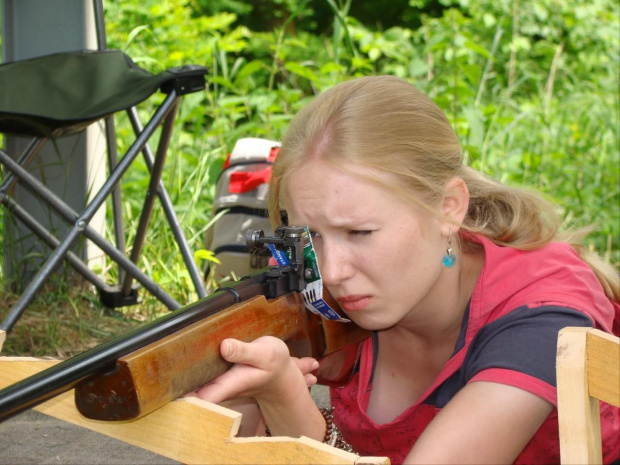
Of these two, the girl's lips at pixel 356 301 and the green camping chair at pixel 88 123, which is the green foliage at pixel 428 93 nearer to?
the green camping chair at pixel 88 123

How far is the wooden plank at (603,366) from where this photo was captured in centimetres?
104

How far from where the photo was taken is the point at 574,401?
41.8 inches

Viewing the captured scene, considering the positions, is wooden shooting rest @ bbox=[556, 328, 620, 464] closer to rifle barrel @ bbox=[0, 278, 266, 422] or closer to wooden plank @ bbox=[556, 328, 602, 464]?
wooden plank @ bbox=[556, 328, 602, 464]

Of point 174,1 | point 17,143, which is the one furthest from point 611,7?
point 17,143

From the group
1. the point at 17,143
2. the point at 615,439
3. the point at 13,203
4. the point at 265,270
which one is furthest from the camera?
the point at 17,143

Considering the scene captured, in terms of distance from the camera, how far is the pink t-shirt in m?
1.53

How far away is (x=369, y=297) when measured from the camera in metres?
1.70

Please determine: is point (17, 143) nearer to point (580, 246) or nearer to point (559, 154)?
point (580, 246)

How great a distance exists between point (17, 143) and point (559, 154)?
123 inches

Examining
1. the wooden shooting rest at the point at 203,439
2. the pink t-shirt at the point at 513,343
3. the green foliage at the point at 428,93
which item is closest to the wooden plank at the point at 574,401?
the wooden shooting rest at the point at 203,439

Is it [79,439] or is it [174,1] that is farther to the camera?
[174,1]

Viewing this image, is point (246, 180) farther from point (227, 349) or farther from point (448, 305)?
point (227, 349)

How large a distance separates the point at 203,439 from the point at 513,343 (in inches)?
27.2

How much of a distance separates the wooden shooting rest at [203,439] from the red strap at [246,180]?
2.17 metres
